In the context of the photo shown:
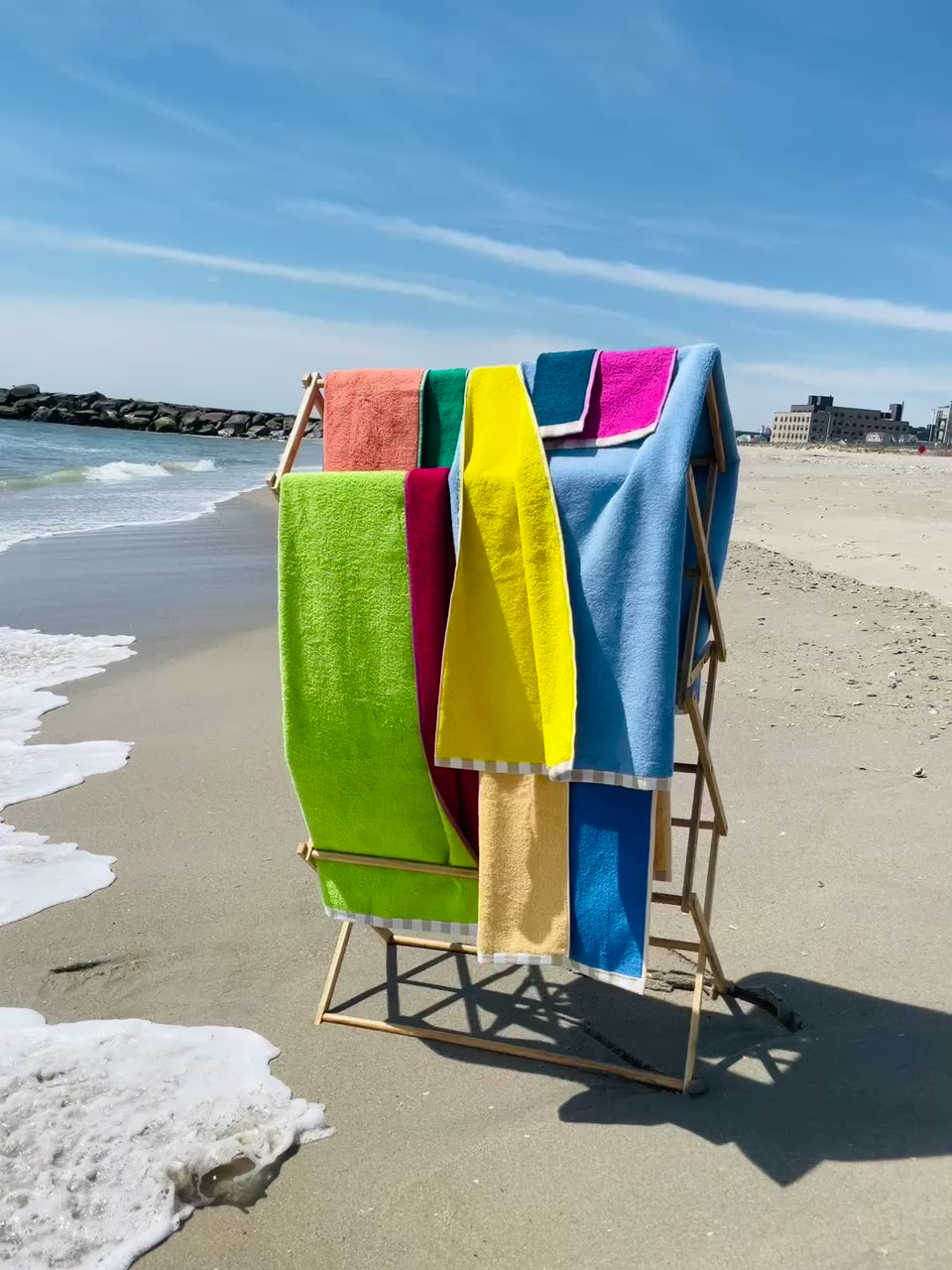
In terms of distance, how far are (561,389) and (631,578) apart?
501 mm

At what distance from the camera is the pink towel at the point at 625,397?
2.38 m

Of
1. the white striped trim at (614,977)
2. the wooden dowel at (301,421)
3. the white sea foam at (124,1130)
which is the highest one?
the wooden dowel at (301,421)

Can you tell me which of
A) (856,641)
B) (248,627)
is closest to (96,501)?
(248,627)

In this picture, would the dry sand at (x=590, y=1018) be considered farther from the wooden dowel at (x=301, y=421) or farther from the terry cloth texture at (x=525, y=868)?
the wooden dowel at (x=301, y=421)

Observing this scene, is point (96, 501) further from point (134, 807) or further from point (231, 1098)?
point (231, 1098)

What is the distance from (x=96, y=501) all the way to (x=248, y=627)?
1318 centimetres

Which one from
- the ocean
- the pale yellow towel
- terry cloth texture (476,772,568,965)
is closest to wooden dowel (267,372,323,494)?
terry cloth texture (476,772,568,965)

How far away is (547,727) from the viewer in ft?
7.93

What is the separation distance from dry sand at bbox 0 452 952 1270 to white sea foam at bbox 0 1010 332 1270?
8 centimetres

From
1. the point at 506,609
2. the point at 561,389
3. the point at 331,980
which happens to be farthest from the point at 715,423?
the point at 331,980

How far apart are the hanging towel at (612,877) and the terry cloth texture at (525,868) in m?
0.03

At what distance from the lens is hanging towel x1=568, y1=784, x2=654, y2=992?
241cm

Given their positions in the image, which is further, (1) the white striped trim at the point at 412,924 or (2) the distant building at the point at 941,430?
(2) the distant building at the point at 941,430

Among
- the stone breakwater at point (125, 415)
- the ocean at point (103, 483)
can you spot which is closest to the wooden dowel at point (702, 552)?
the ocean at point (103, 483)
